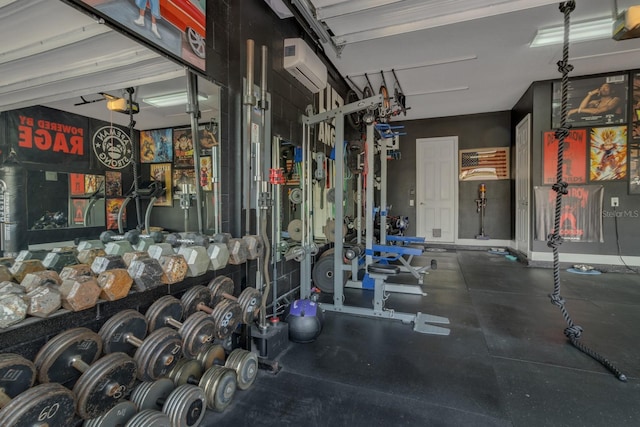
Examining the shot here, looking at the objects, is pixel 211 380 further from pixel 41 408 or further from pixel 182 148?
pixel 182 148

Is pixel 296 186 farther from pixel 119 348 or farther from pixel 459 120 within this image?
pixel 459 120

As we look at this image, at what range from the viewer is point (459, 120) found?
21.1ft

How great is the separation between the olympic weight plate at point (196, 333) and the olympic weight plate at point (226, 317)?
0.07 meters

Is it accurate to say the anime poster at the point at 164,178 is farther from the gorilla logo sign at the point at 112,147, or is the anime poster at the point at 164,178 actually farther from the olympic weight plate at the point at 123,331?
the olympic weight plate at the point at 123,331

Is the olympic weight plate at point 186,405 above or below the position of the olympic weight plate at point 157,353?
below

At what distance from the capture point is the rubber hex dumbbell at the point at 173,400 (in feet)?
4.17

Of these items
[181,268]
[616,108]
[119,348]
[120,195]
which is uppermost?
[616,108]

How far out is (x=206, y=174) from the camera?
6.15ft

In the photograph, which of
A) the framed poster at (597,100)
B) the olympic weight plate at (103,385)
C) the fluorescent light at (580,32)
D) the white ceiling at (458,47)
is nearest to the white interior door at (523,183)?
the framed poster at (597,100)

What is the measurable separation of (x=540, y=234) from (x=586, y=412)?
3.81 m

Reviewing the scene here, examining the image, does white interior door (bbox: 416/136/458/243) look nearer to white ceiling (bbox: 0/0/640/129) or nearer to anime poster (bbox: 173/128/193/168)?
white ceiling (bbox: 0/0/640/129)

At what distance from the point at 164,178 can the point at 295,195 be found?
1450 mm

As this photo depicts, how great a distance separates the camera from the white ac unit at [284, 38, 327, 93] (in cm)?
274

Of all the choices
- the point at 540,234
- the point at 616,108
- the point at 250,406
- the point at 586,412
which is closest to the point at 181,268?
the point at 250,406
